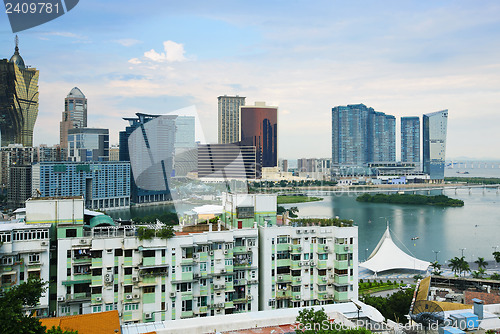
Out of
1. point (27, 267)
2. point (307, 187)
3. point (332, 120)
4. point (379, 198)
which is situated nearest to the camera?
point (27, 267)

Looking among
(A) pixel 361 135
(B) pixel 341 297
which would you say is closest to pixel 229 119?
(A) pixel 361 135

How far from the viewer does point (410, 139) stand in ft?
131

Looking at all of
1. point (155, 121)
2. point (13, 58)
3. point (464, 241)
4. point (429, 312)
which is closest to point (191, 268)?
point (429, 312)

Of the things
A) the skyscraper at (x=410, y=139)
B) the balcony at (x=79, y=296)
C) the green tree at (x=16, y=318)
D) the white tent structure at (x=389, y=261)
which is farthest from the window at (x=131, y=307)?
the skyscraper at (x=410, y=139)

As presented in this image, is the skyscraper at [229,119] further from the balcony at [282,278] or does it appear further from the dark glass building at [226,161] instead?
the balcony at [282,278]

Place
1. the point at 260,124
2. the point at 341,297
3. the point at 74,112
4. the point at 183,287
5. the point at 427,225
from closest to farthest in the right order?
the point at 183,287 < the point at 341,297 < the point at 427,225 < the point at 74,112 < the point at 260,124

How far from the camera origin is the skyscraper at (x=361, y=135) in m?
39.2

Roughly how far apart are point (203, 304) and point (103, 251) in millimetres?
975

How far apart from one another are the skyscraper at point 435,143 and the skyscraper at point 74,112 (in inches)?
A: 1095

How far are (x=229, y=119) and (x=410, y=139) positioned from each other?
54.0ft

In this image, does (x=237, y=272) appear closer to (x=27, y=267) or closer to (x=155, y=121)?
(x=27, y=267)

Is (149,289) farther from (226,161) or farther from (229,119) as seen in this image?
(229,119)

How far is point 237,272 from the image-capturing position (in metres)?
4.15

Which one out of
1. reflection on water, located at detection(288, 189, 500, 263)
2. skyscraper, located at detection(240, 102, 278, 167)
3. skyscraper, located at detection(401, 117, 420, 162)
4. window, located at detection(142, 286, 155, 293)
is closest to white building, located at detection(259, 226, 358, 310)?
window, located at detection(142, 286, 155, 293)
